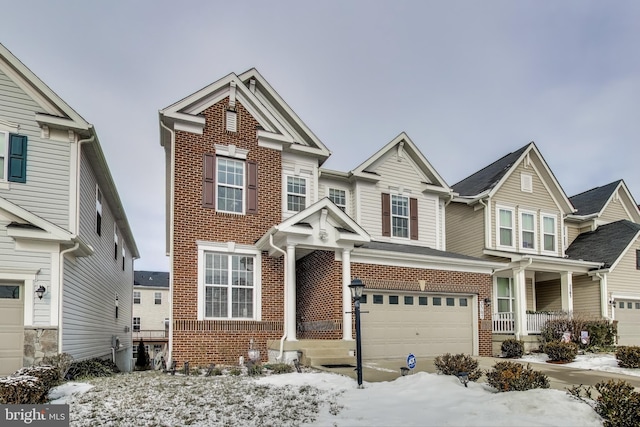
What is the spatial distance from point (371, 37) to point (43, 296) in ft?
40.9

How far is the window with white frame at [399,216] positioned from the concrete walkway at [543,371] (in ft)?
19.4

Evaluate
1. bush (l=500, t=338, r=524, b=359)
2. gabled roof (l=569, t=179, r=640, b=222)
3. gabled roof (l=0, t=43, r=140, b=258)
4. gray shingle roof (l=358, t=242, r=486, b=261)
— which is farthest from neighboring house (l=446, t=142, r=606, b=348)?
gabled roof (l=0, t=43, r=140, b=258)

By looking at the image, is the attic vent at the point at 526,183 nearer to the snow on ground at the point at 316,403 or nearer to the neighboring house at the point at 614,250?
the neighboring house at the point at 614,250

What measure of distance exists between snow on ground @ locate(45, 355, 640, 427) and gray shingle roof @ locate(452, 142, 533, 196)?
13666 mm

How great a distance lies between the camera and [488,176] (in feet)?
76.6

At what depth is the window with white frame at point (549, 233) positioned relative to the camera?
896 inches

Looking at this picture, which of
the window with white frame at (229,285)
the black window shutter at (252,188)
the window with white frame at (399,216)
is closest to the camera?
the window with white frame at (229,285)

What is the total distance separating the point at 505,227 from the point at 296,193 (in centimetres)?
1002

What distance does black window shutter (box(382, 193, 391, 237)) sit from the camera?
1955 centimetres

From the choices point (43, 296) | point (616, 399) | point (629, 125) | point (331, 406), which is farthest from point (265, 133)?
point (629, 125)

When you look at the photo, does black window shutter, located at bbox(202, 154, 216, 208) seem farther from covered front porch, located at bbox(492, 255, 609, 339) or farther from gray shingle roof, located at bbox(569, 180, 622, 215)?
gray shingle roof, located at bbox(569, 180, 622, 215)

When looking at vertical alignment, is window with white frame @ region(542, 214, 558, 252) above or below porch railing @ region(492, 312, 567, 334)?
above

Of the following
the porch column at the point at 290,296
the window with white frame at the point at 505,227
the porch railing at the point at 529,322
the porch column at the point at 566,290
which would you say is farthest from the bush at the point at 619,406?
the porch column at the point at 566,290

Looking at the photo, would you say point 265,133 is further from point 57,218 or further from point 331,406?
point 331,406
